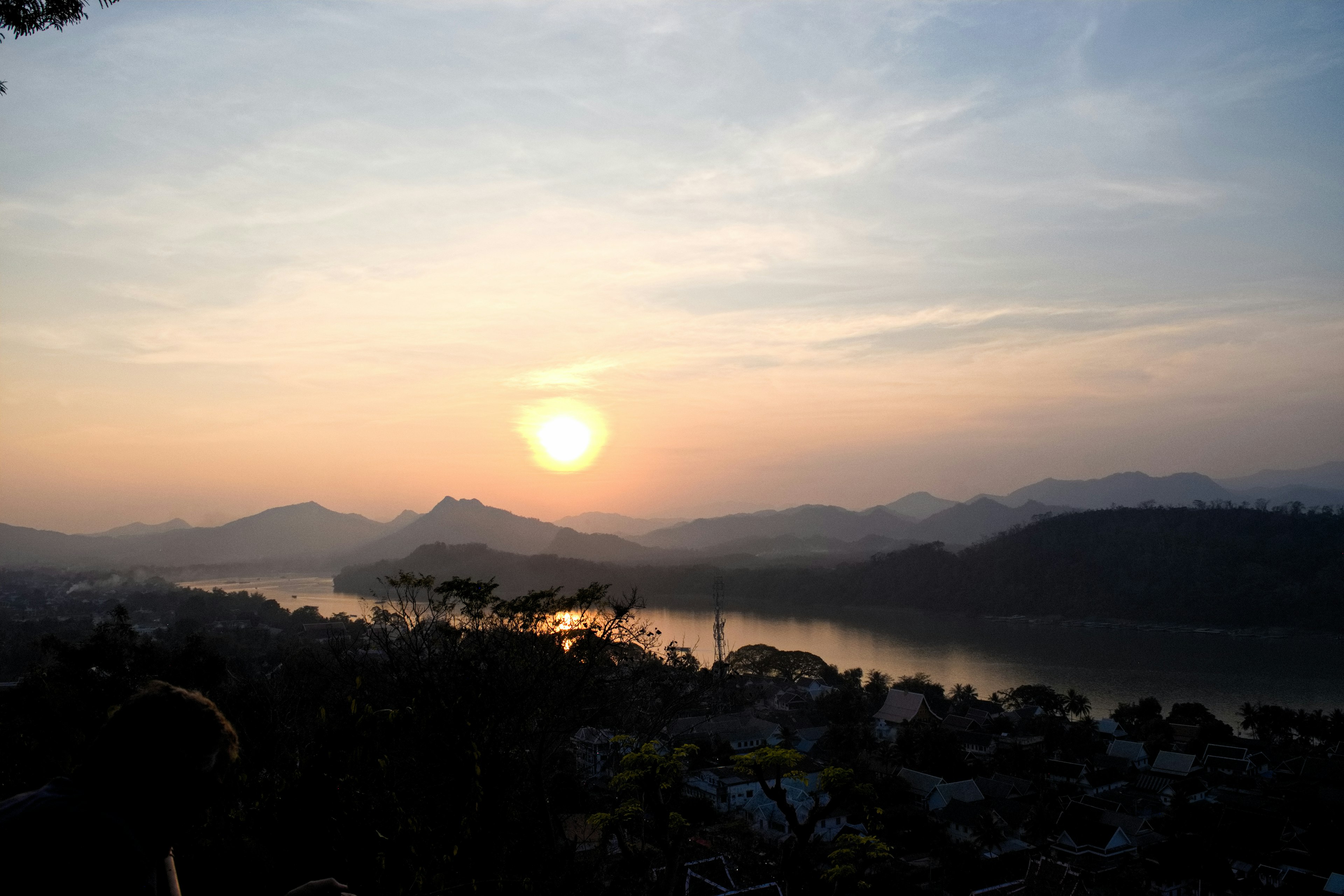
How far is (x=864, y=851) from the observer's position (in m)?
3.54

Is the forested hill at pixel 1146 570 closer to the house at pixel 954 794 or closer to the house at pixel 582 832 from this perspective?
the house at pixel 954 794

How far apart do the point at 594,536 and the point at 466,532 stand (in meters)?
12.8

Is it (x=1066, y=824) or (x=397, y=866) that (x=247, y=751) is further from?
(x=1066, y=824)

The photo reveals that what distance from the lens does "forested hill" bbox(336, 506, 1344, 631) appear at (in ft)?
94.2

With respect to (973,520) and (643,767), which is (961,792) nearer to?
(643,767)

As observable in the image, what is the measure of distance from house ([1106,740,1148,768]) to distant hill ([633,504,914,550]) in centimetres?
8279

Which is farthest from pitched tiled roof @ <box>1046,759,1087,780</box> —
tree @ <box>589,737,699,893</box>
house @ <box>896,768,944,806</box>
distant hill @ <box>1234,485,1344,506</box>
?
distant hill @ <box>1234,485,1344,506</box>

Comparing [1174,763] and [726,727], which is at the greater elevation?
[726,727]

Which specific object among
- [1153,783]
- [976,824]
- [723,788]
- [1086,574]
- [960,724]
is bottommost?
[1153,783]

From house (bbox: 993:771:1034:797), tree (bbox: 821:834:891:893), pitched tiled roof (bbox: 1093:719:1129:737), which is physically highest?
tree (bbox: 821:834:891:893)

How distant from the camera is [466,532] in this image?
78.6 m

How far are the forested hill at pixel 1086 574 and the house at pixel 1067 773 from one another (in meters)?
20.7

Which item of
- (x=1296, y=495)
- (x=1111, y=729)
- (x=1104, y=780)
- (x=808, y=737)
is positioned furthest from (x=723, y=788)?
(x=1296, y=495)

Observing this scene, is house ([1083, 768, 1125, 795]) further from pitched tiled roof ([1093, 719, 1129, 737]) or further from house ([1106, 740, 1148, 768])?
pitched tiled roof ([1093, 719, 1129, 737])
